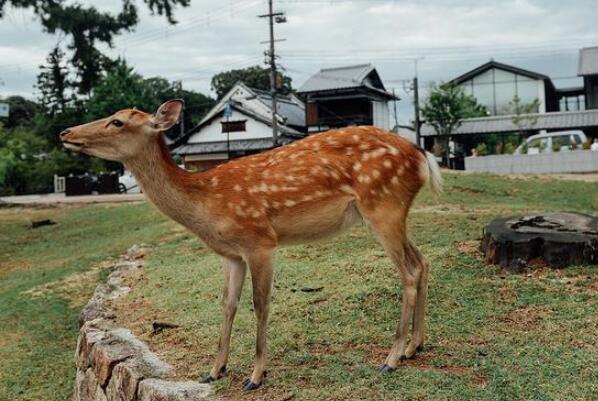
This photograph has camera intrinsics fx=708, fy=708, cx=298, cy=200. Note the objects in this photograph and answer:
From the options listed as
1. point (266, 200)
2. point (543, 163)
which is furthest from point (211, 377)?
point (543, 163)

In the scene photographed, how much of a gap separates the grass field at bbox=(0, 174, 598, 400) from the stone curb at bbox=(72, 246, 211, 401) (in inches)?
5.7

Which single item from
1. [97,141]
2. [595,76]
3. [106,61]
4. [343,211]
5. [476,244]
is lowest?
[476,244]

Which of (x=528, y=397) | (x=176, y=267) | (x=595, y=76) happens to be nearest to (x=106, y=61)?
(x=176, y=267)

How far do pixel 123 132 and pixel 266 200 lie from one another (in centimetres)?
99

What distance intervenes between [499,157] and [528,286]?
18670 mm

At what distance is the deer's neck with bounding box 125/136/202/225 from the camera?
14.6 ft

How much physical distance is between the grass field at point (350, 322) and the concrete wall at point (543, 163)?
Answer: 1291 centimetres

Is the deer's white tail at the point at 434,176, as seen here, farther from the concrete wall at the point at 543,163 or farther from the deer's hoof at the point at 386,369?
the concrete wall at the point at 543,163

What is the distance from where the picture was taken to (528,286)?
5828 millimetres

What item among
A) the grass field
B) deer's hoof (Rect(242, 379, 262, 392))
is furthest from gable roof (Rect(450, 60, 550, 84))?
deer's hoof (Rect(242, 379, 262, 392))

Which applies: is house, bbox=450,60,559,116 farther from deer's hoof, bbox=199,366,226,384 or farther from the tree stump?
deer's hoof, bbox=199,366,226,384

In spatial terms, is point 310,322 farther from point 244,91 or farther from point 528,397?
point 244,91

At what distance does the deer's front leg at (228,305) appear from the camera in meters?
4.49

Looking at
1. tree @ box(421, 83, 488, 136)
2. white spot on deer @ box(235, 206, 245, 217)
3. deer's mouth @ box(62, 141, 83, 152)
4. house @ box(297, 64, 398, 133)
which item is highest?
house @ box(297, 64, 398, 133)
